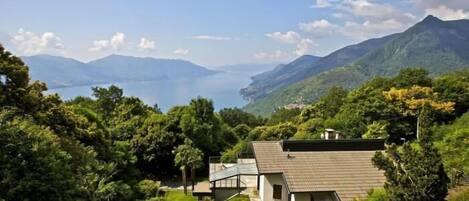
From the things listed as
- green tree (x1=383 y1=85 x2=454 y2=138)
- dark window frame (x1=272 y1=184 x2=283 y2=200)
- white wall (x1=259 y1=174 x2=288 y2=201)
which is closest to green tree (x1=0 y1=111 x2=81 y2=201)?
white wall (x1=259 y1=174 x2=288 y2=201)

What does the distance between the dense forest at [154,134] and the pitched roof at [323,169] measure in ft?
10.2

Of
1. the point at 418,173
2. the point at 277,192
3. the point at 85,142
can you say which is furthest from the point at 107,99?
the point at 418,173

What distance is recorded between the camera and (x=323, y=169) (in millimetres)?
17609

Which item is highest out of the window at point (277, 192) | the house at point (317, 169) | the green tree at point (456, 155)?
the green tree at point (456, 155)

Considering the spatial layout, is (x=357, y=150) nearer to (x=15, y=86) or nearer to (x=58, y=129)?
(x=58, y=129)

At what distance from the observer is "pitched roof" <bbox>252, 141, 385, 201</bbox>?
16.2 m

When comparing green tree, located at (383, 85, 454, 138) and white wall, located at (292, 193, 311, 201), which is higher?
green tree, located at (383, 85, 454, 138)

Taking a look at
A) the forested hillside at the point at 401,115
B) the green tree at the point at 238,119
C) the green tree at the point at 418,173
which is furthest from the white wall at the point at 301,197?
the green tree at the point at 238,119

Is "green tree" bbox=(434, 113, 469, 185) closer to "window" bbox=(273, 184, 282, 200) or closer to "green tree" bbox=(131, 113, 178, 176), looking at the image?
"window" bbox=(273, 184, 282, 200)

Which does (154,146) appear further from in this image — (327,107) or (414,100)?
(327,107)

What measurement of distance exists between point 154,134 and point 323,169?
22.4 metres

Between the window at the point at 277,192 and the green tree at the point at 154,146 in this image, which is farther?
the green tree at the point at 154,146

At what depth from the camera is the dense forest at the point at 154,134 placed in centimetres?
1023

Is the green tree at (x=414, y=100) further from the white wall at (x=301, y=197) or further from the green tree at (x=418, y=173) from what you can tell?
the green tree at (x=418, y=173)
